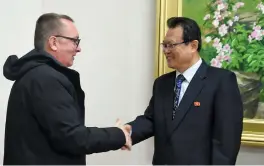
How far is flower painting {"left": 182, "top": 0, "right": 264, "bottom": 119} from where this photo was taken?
2.25 m

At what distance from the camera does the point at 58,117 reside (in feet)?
4.88

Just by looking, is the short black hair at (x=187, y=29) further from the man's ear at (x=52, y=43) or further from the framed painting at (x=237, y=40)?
the man's ear at (x=52, y=43)

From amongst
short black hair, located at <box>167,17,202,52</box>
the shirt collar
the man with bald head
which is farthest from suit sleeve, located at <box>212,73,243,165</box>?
the man with bald head

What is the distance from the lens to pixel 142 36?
2525mm

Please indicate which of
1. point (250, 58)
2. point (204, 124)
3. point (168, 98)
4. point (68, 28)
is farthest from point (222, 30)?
point (68, 28)

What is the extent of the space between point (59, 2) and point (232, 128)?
4.85 feet

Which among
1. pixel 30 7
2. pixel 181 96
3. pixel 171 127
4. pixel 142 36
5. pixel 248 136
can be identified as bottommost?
pixel 248 136

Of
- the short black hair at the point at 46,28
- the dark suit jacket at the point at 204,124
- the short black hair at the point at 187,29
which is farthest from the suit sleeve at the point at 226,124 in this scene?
the short black hair at the point at 46,28

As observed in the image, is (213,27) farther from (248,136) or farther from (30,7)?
(30,7)

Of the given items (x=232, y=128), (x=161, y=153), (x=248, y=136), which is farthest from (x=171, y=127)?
(x=248, y=136)

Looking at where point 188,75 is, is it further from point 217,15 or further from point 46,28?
point 46,28

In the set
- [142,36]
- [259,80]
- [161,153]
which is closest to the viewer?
[161,153]

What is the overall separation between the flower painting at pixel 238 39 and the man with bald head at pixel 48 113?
0.92m

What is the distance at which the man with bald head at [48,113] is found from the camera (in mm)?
1504
